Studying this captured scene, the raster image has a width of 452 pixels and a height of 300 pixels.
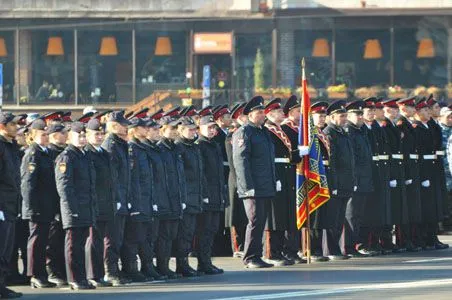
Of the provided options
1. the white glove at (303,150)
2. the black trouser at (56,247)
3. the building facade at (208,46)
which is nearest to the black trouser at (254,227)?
the white glove at (303,150)

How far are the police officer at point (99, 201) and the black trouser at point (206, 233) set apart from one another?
200 cm

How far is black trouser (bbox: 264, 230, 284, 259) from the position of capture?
71.2 feet

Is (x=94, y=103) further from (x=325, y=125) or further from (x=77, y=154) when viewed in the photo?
(x=77, y=154)

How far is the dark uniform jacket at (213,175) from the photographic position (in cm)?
2066

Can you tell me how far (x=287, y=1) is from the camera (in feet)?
174

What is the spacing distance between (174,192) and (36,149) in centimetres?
206

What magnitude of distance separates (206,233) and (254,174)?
3.43ft

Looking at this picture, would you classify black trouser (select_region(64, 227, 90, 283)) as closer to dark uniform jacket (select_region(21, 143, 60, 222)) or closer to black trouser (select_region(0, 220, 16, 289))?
dark uniform jacket (select_region(21, 143, 60, 222))

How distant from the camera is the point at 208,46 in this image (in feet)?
176

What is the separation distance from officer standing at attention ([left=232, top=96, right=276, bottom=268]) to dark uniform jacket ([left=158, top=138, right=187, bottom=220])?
3.83 ft

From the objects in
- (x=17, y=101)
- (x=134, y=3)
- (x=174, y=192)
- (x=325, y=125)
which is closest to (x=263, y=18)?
(x=134, y=3)

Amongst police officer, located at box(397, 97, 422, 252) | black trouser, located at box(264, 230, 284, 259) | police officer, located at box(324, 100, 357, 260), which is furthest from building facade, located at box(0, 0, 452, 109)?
black trouser, located at box(264, 230, 284, 259)

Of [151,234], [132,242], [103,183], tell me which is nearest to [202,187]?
[151,234]

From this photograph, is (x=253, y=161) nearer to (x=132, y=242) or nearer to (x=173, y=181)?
(x=173, y=181)
